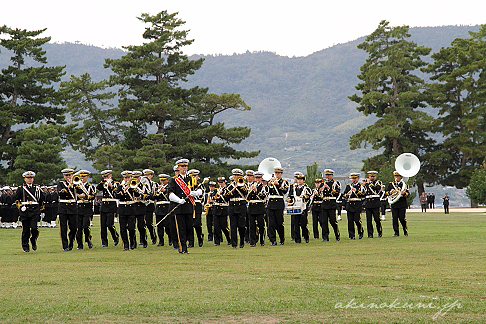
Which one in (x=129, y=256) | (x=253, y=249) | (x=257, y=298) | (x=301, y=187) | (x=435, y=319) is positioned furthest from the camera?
(x=301, y=187)

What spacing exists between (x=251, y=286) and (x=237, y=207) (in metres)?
8.12

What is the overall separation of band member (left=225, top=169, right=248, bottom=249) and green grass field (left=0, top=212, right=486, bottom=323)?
67.2 inches

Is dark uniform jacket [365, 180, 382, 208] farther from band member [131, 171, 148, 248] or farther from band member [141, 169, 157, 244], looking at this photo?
band member [131, 171, 148, 248]

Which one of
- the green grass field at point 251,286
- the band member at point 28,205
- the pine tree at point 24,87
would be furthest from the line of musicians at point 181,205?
the pine tree at point 24,87

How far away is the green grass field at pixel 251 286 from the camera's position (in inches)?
306

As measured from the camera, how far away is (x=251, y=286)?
32.3 ft

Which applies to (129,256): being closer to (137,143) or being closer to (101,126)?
(137,143)

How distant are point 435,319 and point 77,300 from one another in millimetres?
4455

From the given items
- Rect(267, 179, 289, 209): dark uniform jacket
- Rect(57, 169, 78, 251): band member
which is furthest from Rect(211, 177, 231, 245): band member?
Rect(57, 169, 78, 251): band member

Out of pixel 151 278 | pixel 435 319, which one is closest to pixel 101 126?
pixel 151 278

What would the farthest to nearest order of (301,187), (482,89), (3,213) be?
(482,89) < (3,213) < (301,187)

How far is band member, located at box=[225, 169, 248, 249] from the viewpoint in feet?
58.9

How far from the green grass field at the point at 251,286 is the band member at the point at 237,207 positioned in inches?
67.2

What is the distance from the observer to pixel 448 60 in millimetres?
69688
